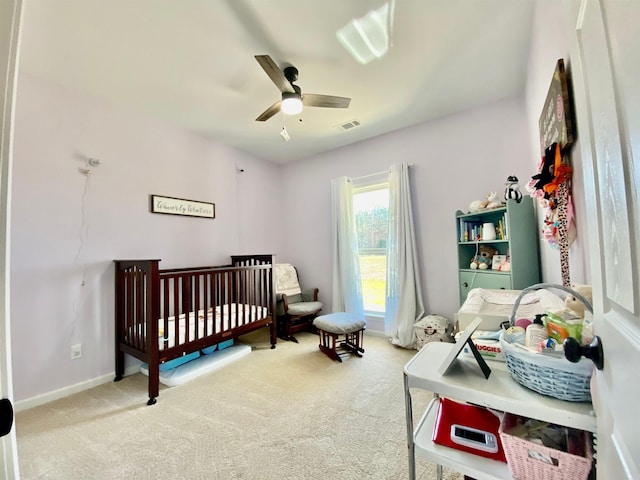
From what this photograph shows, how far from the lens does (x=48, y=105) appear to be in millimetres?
2150

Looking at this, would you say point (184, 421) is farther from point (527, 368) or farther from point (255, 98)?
point (255, 98)

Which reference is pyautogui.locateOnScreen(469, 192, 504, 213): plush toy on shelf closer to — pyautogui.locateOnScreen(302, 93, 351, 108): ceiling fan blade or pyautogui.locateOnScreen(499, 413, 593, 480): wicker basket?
pyautogui.locateOnScreen(302, 93, 351, 108): ceiling fan blade

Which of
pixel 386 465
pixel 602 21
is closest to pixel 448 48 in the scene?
pixel 602 21

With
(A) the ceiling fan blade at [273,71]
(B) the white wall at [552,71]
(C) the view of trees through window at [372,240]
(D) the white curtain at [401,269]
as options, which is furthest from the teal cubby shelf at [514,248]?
(A) the ceiling fan blade at [273,71]

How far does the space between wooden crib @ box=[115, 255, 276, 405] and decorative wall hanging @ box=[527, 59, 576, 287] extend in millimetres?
2508

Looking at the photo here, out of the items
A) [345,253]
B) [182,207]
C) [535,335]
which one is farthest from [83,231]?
[535,335]

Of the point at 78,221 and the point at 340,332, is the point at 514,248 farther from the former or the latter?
the point at 78,221

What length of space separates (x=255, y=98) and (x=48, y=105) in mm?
1680

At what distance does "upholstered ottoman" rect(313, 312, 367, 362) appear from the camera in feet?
8.85

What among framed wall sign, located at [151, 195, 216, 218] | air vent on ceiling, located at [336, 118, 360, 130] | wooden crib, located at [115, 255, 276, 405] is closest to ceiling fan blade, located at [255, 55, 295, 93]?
air vent on ceiling, located at [336, 118, 360, 130]

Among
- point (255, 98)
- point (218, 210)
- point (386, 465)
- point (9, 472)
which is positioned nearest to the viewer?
point (9, 472)

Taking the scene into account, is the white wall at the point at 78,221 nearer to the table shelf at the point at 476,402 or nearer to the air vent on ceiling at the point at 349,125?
the air vent on ceiling at the point at 349,125

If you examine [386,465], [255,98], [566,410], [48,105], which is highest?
[255,98]

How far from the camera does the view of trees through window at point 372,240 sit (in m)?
3.55
